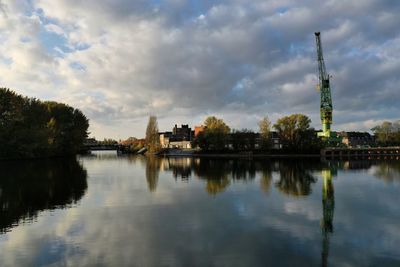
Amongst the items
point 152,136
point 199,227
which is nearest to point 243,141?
point 152,136

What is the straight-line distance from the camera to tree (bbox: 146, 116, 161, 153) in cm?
14562

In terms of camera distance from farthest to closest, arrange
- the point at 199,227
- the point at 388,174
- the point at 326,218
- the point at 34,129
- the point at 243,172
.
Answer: the point at 34,129, the point at 243,172, the point at 388,174, the point at 326,218, the point at 199,227

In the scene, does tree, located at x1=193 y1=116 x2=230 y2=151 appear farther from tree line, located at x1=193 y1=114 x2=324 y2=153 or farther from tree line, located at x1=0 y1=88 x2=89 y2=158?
tree line, located at x1=0 y1=88 x2=89 y2=158

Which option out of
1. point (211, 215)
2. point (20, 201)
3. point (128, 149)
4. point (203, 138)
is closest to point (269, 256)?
point (211, 215)

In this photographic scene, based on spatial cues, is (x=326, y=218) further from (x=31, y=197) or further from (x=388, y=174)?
(x=388, y=174)

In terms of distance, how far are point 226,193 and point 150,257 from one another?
19.7m

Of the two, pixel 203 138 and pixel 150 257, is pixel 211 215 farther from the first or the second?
pixel 203 138

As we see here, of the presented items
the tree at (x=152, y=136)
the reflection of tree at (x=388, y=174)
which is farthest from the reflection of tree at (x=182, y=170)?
the tree at (x=152, y=136)

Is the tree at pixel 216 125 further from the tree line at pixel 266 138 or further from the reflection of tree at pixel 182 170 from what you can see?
the reflection of tree at pixel 182 170

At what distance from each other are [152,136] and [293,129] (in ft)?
180

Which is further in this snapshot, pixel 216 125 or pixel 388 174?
pixel 216 125

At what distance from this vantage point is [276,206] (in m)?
27.5

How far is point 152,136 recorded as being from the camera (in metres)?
147

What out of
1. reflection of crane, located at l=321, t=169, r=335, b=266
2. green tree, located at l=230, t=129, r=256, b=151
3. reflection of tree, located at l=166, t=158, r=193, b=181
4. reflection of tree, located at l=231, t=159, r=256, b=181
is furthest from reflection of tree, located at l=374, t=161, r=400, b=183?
green tree, located at l=230, t=129, r=256, b=151
